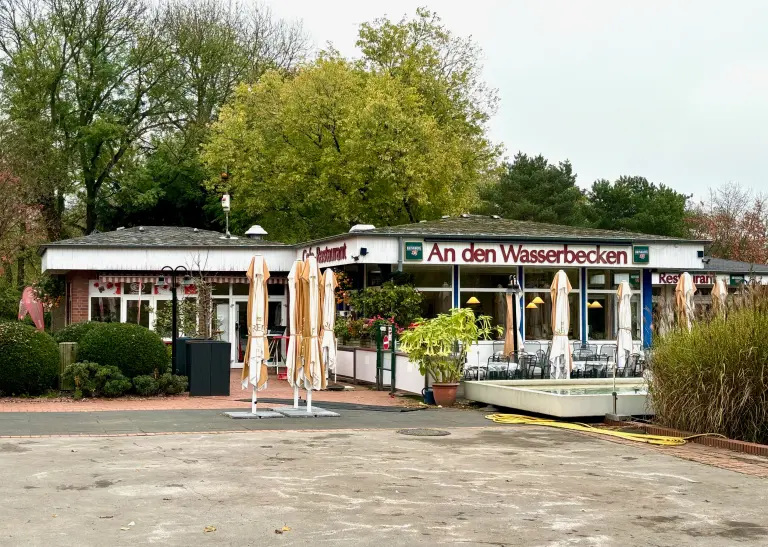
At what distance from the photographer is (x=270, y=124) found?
38.2m

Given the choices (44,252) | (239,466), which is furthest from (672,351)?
(44,252)

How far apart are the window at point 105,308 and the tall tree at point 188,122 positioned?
1535cm

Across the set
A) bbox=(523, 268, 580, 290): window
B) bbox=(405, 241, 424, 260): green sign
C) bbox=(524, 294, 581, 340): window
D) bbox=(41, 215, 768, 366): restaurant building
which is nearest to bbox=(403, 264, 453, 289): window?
bbox=(41, 215, 768, 366): restaurant building

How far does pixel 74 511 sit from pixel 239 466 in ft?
8.71

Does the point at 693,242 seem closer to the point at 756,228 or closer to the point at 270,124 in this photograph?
the point at 270,124

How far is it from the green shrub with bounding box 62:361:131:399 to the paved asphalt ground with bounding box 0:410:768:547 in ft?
14.1

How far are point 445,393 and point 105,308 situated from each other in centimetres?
1426

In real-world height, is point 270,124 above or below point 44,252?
above

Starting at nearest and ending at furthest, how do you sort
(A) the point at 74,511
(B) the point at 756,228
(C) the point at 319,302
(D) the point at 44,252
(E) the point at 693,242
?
(A) the point at 74,511 < (C) the point at 319,302 < (E) the point at 693,242 < (D) the point at 44,252 < (B) the point at 756,228

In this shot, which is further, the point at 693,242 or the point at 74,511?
the point at 693,242

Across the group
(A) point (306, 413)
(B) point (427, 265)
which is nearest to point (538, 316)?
(B) point (427, 265)

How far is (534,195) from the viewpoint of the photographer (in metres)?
60.0

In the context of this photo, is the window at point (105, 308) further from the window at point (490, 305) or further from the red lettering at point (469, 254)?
the red lettering at point (469, 254)

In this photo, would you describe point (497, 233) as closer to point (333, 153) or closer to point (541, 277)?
point (541, 277)
